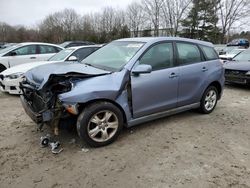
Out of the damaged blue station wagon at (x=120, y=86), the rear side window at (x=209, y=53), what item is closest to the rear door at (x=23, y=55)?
the damaged blue station wagon at (x=120, y=86)

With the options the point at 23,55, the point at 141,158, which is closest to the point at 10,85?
the point at 23,55

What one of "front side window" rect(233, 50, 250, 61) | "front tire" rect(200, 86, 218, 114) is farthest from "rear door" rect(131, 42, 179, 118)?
"front side window" rect(233, 50, 250, 61)

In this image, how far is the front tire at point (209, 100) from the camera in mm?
5070

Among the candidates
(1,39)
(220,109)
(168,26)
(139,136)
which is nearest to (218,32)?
(168,26)

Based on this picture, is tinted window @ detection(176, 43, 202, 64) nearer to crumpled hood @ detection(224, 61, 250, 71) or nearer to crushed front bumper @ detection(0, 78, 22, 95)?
crumpled hood @ detection(224, 61, 250, 71)

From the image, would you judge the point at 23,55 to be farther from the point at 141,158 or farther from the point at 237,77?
the point at 237,77

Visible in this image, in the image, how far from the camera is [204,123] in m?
4.70

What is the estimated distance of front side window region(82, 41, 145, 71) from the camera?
395 cm

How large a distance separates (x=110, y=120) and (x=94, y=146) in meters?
0.46

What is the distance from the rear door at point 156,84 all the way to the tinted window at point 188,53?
0.74 feet

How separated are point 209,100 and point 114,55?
2396 millimetres

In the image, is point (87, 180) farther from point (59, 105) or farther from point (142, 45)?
→ point (142, 45)

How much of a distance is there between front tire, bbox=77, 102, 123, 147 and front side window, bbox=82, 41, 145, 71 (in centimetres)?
71

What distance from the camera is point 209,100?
17.1 feet
